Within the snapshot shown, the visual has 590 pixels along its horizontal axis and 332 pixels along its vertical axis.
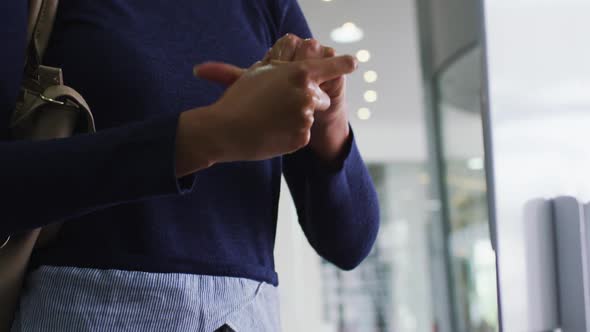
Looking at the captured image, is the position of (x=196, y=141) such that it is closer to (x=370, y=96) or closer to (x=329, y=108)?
(x=329, y=108)

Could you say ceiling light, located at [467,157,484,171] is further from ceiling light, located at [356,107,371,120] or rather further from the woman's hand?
ceiling light, located at [356,107,371,120]

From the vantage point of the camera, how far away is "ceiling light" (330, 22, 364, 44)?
4.68 m

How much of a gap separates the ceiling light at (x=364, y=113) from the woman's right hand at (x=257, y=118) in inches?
240

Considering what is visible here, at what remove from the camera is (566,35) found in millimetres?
723

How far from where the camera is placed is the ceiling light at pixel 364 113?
21.7ft

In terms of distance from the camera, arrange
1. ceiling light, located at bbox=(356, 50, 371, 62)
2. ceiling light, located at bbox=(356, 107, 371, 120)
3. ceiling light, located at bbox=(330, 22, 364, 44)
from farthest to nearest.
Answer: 1. ceiling light, located at bbox=(356, 107, 371, 120)
2. ceiling light, located at bbox=(356, 50, 371, 62)
3. ceiling light, located at bbox=(330, 22, 364, 44)

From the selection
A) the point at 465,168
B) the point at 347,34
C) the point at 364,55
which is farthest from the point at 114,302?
the point at 364,55

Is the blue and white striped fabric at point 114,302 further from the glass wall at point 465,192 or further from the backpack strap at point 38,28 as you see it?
the glass wall at point 465,192

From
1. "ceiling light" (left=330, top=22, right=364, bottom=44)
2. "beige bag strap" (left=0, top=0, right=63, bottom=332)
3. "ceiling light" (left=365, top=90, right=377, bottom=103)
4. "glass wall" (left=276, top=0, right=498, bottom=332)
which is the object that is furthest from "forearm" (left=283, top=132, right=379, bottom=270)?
"ceiling light" (left=365, top=90, right=377, bottom=103)

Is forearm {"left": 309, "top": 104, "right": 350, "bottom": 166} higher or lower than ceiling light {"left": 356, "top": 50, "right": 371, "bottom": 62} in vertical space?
higher

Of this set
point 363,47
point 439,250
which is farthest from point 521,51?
point 363,47

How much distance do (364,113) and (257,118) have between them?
6344mm

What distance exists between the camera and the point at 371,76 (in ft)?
18.4

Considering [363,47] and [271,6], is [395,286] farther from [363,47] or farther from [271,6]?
[271,6]
